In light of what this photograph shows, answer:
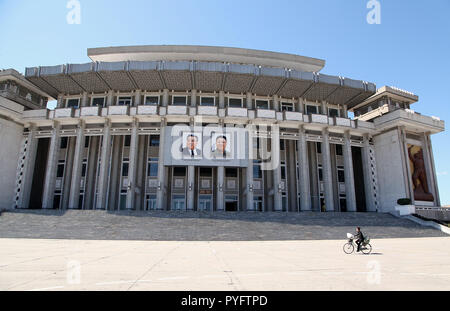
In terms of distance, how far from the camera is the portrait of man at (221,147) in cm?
3466

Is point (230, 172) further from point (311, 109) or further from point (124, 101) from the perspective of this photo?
point (124, 101)

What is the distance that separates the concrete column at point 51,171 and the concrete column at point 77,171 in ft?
8.32

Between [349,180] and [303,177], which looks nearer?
[303,177]

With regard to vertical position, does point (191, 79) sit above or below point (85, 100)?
above

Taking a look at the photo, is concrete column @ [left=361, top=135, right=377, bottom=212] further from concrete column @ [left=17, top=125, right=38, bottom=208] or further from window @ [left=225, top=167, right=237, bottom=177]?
concrete column @ [left=17, top=125, right=38, bottom=208]

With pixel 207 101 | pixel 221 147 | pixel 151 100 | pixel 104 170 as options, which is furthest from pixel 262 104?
pixel 104 170

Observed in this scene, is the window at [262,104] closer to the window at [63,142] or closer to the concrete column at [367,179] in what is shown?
the concrete column at [367,179]

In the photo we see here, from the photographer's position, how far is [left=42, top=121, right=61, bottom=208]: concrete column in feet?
113

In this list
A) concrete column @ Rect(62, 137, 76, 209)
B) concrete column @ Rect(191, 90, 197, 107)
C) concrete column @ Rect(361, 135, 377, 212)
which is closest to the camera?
concrete column @ Rect(62, 137, 76, 209)

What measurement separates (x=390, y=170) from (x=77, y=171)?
131ft

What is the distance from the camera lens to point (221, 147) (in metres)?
34.9

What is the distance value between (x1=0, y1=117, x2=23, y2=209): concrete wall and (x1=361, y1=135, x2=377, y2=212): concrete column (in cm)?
4532

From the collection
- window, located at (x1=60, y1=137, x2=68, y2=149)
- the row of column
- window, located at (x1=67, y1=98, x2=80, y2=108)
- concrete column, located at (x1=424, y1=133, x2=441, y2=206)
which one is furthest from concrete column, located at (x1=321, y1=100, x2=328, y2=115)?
window, located at (x1=60, y1=137, x2=68, y2=149)
